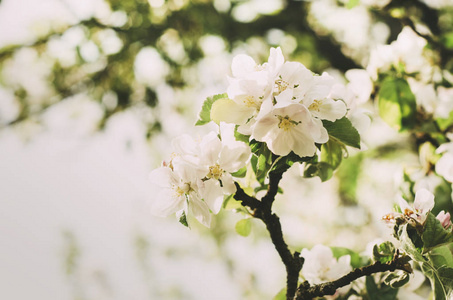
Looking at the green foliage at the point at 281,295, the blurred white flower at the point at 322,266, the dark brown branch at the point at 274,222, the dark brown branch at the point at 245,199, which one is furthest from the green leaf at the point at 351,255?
the dark brown branch at the point at 245,199

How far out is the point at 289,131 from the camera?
2.15 feet

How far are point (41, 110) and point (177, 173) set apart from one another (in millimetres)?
2657

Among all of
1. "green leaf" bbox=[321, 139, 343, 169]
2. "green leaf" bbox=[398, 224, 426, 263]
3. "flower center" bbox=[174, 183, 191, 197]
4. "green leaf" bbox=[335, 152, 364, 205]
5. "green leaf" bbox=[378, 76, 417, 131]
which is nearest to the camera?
"green leaf" bbox=[398, 224, 426, 263]

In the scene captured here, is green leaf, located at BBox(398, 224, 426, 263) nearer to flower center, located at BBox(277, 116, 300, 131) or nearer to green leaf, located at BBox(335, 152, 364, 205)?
flower center, located at BBox(277, 116, 300, 131)

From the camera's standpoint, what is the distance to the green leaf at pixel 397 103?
1.26m

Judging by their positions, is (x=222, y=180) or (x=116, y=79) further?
(x=116, y=79)

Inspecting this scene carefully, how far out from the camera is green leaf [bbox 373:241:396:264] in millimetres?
748

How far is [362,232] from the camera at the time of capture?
4383 mm

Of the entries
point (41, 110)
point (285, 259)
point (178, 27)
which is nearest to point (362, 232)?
point (178, 27)

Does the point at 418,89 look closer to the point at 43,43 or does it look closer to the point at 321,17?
the point at 321,17

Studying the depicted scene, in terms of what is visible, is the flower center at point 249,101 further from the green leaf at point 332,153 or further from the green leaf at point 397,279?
→ the green leaf at point 397,279

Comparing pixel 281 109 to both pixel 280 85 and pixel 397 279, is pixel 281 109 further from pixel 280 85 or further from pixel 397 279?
pixel 397 279

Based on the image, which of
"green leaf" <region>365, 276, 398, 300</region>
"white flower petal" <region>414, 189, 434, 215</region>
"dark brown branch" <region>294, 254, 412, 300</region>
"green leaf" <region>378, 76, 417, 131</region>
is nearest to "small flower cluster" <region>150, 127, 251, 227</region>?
"dark brown branch" <region>294, 254, 412, 300</region>

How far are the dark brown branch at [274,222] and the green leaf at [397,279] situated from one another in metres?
0.18
